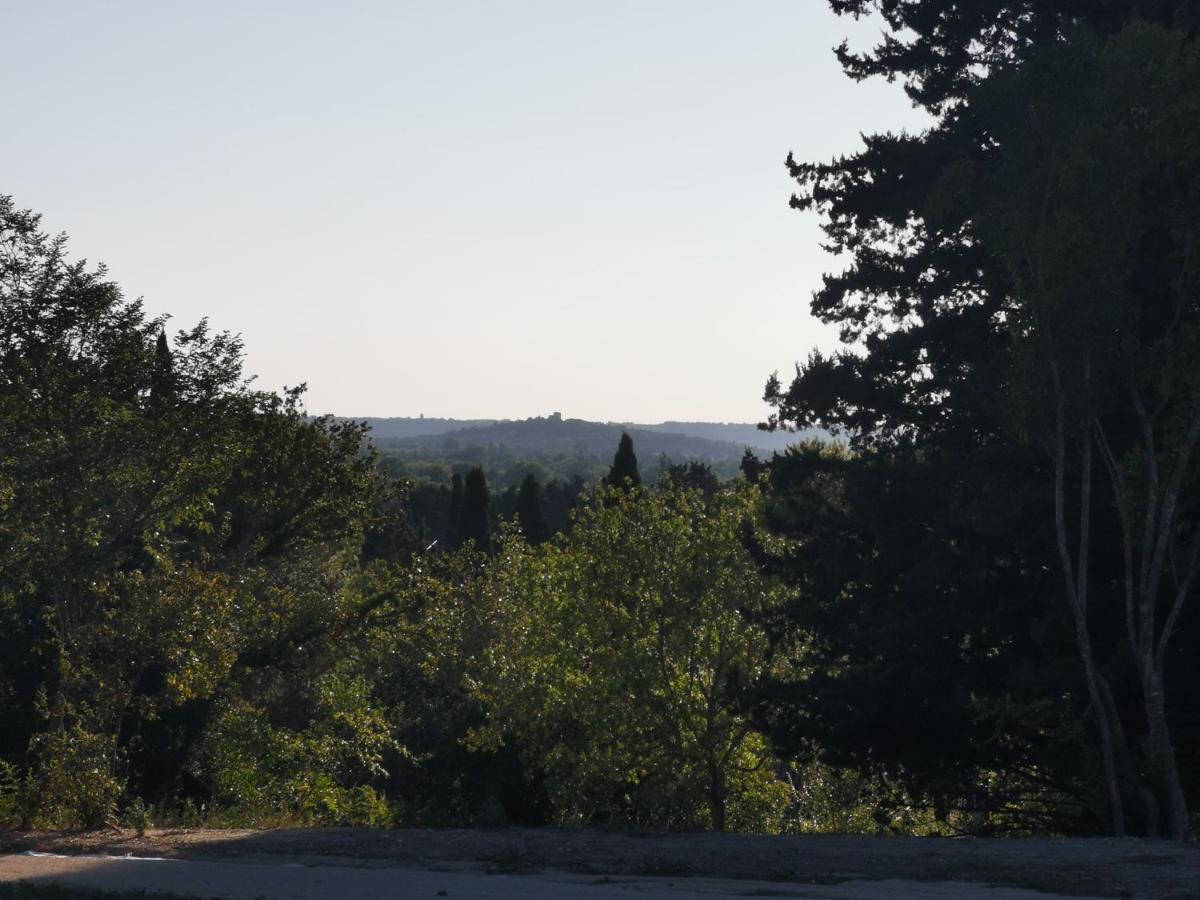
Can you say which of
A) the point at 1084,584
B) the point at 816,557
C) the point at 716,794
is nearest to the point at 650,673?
the point at 716,794

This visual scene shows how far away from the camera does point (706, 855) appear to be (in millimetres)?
13242

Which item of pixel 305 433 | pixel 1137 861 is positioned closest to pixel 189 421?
pixel 305 433

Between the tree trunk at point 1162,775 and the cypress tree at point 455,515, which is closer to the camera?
the tree trunk at point 1162,775

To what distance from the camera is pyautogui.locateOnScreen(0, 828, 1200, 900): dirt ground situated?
446 inches

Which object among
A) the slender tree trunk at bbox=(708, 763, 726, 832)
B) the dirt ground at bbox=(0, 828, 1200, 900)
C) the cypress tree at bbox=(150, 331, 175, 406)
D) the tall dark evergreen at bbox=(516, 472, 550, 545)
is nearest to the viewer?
the dirt ground at bbox=(0, 828, 1200, 900)

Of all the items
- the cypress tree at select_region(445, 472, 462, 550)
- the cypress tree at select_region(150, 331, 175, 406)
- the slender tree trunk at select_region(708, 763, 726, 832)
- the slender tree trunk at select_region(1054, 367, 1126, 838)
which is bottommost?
the slender tree trunk at select_region(708, 763, 726, 832)

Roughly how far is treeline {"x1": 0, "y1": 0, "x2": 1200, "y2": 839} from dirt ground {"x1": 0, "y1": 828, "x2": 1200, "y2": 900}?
2.75 m

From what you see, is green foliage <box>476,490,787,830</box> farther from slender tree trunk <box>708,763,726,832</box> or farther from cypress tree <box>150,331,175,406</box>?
cypress tree <box>150,331,175,406</box>

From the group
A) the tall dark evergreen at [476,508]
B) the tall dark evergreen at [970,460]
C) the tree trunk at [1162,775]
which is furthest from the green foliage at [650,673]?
the tall dark evergreen at [476,508]

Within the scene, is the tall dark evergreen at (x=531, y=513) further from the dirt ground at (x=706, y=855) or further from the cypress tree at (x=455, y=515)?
the dirt ground at (x=706, y=855)

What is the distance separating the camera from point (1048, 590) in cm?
2148

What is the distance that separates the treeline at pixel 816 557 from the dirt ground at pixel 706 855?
275 cm

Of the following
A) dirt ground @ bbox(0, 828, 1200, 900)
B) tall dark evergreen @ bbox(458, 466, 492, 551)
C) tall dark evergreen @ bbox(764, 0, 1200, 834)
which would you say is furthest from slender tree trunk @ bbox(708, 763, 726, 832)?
tall dark evergreen @ bbox(458, 466, 492, 551)

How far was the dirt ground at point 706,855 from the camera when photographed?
1132 centimetres
